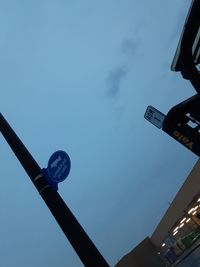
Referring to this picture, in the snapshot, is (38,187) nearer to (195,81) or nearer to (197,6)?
(195,81)

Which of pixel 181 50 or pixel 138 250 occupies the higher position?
pixel 138 250

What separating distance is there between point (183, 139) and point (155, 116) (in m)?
0.63

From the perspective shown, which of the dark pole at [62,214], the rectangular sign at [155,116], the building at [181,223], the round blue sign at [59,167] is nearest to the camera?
the dark pole at [62,214]

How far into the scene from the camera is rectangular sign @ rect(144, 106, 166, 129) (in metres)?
4.62

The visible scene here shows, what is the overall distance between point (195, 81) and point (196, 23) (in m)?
0.75

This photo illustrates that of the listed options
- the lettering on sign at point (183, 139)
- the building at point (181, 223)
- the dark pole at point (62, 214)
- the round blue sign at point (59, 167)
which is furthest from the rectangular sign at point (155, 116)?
the building at point (181, 223)

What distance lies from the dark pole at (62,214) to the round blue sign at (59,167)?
0.38ft

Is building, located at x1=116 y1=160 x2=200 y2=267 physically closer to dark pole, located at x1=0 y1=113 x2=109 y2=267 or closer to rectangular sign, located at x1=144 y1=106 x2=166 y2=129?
rectangular sign, located at x1=144 y1=106 x2=166 y2=129

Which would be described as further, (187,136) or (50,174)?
(187,136)

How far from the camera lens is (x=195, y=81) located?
12.8ft

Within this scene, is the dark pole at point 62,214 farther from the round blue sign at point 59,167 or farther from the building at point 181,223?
the building at point 181,223

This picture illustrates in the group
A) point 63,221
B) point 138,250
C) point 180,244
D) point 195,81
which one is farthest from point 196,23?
point 180,244

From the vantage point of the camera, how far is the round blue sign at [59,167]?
3.28 m

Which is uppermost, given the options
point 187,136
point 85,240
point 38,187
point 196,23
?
point 196,23
